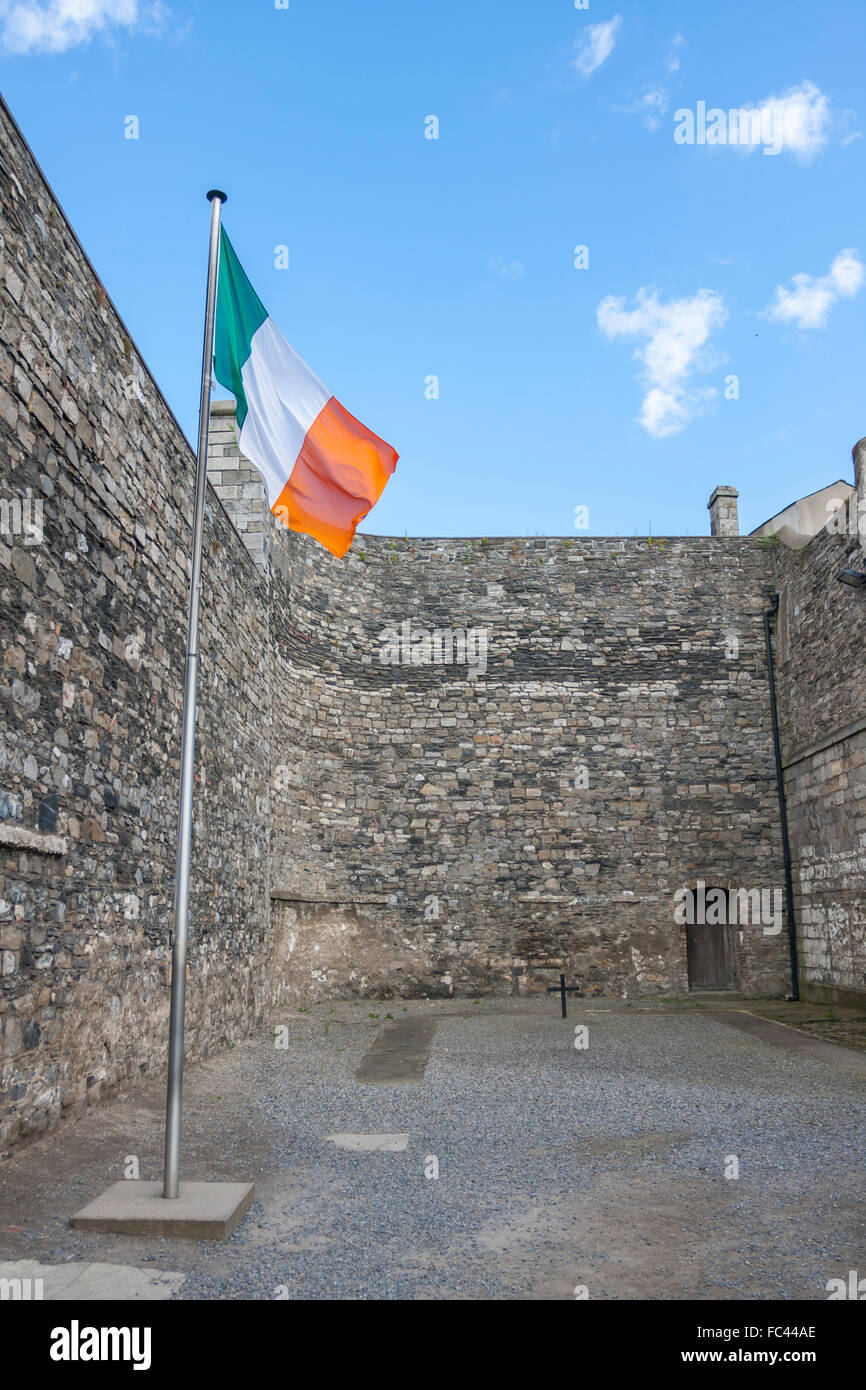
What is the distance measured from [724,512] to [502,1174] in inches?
517

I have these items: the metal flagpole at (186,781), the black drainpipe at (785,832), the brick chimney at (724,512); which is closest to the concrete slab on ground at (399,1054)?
the metal flagpole at (186,781)

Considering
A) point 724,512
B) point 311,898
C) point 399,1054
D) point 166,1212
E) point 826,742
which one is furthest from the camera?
point 724,512

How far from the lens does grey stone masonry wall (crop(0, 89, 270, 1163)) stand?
4.96 meters

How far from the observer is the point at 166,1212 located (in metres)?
3.91

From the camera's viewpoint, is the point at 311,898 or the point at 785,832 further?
the point at 785,832

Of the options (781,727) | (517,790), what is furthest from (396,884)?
(781,727)

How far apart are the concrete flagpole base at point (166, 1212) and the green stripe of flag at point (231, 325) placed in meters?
4.39

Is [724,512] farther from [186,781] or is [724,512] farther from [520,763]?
[186,781]

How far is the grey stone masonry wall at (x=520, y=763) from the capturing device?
517 inches

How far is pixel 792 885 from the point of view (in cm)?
1348

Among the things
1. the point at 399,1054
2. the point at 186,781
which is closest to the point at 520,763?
the point at 399,1054

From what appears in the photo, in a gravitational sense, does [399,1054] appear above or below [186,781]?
below

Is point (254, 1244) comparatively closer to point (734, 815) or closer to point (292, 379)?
point (292, 379)

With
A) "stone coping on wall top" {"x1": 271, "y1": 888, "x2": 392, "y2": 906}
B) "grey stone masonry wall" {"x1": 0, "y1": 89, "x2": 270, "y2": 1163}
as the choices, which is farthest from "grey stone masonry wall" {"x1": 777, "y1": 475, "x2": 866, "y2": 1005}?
"grey stone masonry wall" {"x1": 0, "y1": 89, "x2": 270, "y2": 1163}
